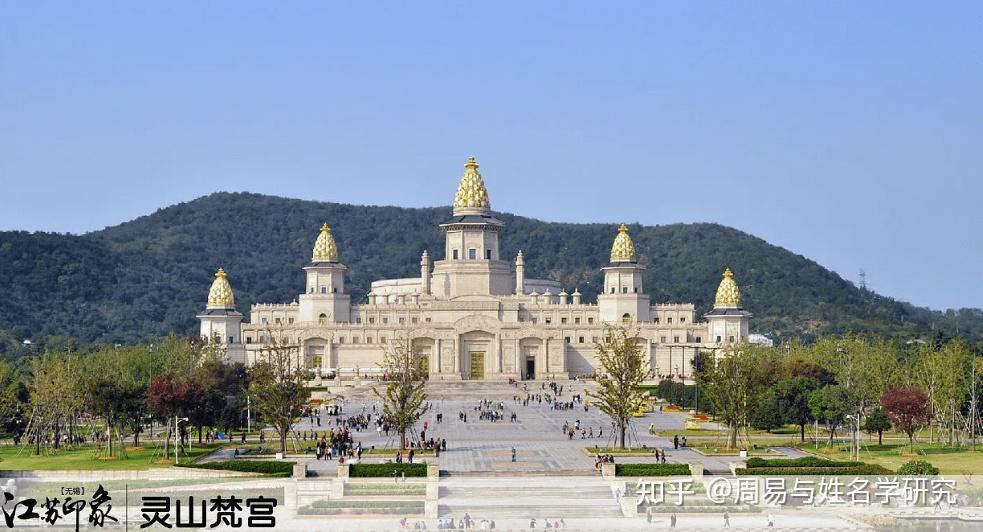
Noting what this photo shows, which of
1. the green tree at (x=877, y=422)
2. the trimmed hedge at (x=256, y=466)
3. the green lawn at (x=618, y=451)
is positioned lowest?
the trimmed hedge at (x=256, y=466)

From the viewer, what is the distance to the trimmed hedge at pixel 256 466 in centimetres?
4812

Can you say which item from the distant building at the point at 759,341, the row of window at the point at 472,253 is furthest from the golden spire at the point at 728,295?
the row of window at the point at 472,253

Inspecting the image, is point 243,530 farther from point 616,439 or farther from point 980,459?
point 980,459

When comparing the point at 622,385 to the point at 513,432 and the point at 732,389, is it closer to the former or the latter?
the point at 732,389

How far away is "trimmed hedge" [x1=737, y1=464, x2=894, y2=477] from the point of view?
4756 centimetres

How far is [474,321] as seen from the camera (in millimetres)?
100312

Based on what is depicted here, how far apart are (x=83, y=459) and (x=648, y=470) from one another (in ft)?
67.1

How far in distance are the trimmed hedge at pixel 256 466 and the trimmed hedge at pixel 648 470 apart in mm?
10253

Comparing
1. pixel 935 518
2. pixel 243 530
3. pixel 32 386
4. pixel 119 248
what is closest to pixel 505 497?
pixel 243 530

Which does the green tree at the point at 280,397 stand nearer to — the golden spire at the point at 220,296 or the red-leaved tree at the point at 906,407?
the red-leaved tree at the point at 906,407

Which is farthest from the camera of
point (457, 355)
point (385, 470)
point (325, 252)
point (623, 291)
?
point (325, 252)

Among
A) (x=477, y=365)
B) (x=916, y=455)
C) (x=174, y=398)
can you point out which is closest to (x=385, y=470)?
(x=174, y=398)

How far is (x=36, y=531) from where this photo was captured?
3875cm

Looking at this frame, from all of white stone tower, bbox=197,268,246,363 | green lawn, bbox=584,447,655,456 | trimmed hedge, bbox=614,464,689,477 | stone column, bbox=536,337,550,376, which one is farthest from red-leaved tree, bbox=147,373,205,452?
white stone tower, bbox=197,268,246,363
